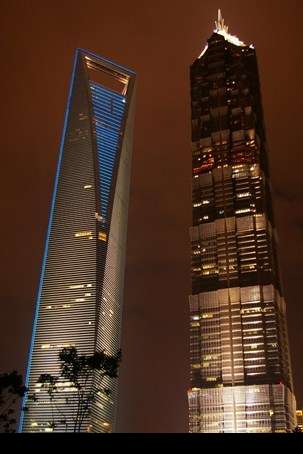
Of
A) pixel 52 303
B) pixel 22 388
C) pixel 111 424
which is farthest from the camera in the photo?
pixel 52 303

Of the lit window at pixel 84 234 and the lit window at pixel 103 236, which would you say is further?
the lit window at pixel 84 234

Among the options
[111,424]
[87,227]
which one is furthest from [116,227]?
[111,424]

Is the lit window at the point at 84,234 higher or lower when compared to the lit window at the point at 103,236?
higher

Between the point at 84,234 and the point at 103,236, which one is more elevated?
the point at 84,234

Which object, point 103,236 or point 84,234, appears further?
point 84,234

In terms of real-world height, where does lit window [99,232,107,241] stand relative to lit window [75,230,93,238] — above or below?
below

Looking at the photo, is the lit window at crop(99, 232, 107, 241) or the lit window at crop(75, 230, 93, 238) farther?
the lit window at crop(75, 230, 93, 238)
